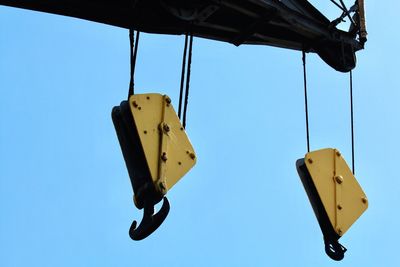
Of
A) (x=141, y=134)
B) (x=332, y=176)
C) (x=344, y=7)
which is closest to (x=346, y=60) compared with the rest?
(x=344, y=7)

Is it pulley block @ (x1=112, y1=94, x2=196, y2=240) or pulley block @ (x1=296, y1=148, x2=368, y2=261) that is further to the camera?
pulley block @ (x1=296, y1=148, x2=368, y2=261)

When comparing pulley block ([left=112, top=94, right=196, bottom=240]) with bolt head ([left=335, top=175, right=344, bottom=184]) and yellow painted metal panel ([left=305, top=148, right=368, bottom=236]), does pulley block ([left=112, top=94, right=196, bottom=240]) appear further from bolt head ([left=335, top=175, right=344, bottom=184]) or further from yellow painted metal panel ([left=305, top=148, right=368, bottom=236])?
bolt head ([left=335, top=175, right=344, bottom=184])

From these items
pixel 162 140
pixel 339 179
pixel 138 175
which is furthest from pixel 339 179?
pixel 138 175

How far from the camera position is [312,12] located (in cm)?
643

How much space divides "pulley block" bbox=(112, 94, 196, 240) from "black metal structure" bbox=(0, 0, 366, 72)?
0.88 meters

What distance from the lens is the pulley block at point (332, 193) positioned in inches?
197

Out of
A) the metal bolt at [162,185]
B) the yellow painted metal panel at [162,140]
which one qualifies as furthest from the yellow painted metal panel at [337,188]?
the metal bolt at [162,185]

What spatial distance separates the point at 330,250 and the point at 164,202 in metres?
1.52

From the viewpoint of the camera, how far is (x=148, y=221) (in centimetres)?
403

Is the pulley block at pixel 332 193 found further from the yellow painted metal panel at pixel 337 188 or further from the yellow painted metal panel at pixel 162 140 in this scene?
the yellow painted metal panel at pixel 162 140

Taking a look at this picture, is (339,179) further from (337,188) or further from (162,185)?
(162,185)

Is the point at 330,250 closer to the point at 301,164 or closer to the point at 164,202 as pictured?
the point at 301,164

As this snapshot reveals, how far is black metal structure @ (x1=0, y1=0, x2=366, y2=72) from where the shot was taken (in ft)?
17.2

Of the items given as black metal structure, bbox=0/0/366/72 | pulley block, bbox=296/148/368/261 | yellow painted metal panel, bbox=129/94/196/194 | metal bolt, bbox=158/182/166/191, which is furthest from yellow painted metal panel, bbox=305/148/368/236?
metal bolt, bbox=158/182/166/191
